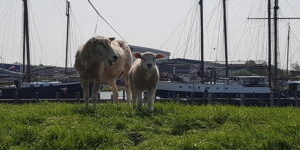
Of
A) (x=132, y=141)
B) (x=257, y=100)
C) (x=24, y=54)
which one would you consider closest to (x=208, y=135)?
(x=132, y=141)

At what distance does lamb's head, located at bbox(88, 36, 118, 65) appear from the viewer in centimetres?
1247

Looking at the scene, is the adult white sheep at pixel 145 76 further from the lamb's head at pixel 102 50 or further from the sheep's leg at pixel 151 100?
the lamb's head at pixel 102 50

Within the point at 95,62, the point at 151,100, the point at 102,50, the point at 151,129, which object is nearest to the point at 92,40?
the point at 102,50

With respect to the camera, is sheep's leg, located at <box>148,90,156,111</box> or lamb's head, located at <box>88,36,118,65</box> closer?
sheep's leg, located at <box>148,90,156,111</box>

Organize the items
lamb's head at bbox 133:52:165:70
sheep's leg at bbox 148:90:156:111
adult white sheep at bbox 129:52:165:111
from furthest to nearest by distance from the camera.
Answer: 1. adult white sheep at bbox 129:52:165:111
2. lamb's head at bbox 133:52:165:70
3. sheep's leg at bbox 148:90:156:111

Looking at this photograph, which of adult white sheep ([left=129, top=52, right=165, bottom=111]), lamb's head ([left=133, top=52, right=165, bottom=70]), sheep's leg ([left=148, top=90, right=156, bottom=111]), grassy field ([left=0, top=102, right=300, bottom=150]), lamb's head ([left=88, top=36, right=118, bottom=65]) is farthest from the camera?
adult white sheep ([left=129, top=52, right=165, bottom=111])

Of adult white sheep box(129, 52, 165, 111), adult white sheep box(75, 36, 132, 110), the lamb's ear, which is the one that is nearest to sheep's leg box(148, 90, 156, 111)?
adult white sheep box(129, 52, 165, 111)

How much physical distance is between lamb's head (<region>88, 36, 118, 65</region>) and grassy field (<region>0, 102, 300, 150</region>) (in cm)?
140

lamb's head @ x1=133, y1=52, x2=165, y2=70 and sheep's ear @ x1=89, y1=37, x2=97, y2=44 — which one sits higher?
sheep's ear @ x1=89, y1=37, x2=97, y2=44

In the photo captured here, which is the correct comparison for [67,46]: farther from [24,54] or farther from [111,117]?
[111,117]

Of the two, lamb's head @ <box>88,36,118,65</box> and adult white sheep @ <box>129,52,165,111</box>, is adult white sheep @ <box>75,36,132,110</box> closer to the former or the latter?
lamb's head @ <box>88,36,118,65</box>

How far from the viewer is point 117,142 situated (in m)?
9.38

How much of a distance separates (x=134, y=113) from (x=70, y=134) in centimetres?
250

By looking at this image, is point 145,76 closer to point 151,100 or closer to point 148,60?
point 148,60
